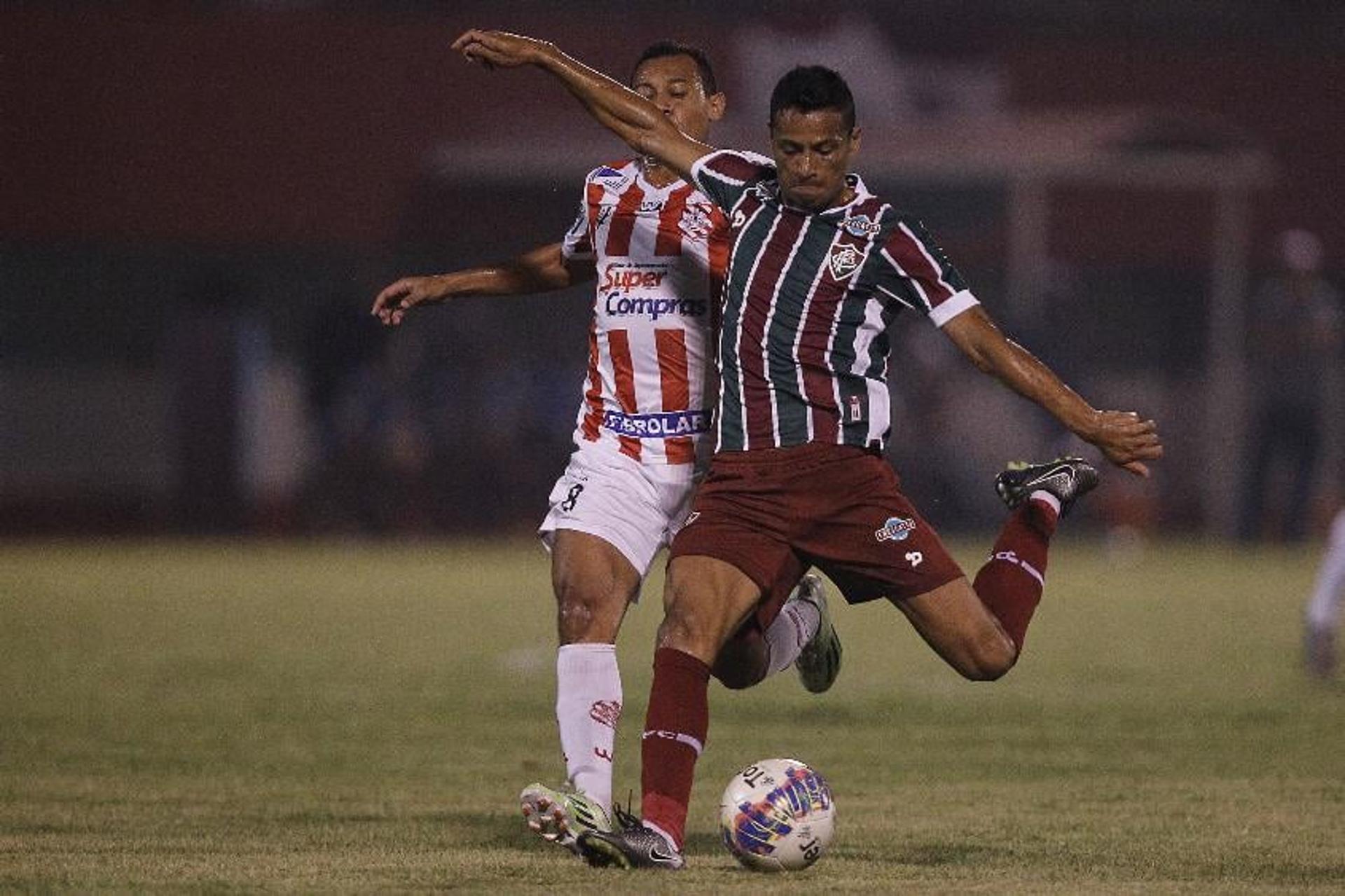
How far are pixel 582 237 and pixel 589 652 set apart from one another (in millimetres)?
1366

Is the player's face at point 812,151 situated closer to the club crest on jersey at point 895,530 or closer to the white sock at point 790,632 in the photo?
the club crest on jersey at point 895,530

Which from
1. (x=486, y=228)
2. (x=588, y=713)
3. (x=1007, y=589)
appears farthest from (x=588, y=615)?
(x=486, y=228)

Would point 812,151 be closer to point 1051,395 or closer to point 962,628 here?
point 1051,395

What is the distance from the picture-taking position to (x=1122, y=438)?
7344 millimetres

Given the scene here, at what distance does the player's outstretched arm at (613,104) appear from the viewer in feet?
25.5

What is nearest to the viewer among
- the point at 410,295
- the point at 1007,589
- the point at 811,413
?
the point at 811,413

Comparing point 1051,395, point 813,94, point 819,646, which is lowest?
point 819,646

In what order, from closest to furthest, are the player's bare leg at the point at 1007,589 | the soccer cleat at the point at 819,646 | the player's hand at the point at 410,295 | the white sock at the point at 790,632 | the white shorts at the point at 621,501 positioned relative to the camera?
the player's bare leg at the point at 1007,589, the white shorts at the point at 621,501, the player's hand at the point at 410,295, the white sock at the point at 790,632, the soccer cleat at the point at 819,646

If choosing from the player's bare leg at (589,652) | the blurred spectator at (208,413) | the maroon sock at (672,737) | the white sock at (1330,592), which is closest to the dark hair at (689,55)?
the player's bare leg at (589,652)

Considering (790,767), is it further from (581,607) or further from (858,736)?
(858,736)

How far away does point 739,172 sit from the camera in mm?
7672

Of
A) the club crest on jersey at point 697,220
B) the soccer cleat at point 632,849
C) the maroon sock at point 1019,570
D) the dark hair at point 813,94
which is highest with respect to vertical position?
the dark hair at point 813,94

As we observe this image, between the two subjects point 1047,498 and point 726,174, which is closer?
point 726,174

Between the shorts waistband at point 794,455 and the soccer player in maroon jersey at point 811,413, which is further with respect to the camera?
the shorts waistband at point 794,455
